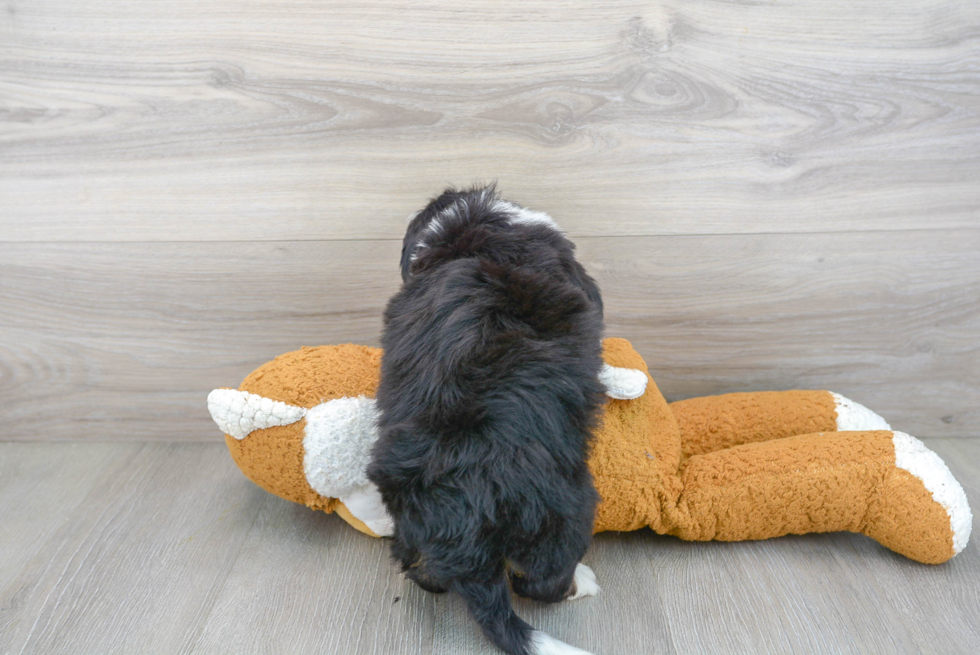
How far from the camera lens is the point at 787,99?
1193mm

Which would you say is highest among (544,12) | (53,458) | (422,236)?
(544,12)

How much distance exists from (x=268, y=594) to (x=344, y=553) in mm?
132

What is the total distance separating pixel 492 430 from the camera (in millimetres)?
800

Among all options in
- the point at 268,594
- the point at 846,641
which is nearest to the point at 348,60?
the point at 268,594

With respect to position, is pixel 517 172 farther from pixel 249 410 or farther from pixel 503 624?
pixel 503 624

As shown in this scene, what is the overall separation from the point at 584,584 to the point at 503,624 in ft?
0.58

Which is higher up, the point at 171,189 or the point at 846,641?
the point at 171,189

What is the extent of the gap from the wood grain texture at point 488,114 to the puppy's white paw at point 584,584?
2.00 ft

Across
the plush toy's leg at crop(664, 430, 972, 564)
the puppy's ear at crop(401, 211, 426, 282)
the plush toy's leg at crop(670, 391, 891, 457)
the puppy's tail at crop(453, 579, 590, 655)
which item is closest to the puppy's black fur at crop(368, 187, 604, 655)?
the puppy's tail at crop(453, 579, 590, 655)

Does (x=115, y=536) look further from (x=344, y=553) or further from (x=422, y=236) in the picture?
(x=422, y=236)

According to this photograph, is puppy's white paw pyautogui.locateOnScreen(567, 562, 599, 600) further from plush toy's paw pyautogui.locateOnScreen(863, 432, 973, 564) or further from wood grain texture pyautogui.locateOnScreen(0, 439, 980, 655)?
plush toy's paw pyautogui.locateOnScreen(863, 432, 973, 564)

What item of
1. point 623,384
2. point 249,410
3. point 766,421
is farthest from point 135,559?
A: point 766,421

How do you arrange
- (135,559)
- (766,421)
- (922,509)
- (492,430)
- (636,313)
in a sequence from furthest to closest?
(636,313)
(766,421)
(135,559)
(922,509)
(492,430)

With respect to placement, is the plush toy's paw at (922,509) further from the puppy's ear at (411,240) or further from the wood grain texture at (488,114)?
the puppy's ear at (411,240)
